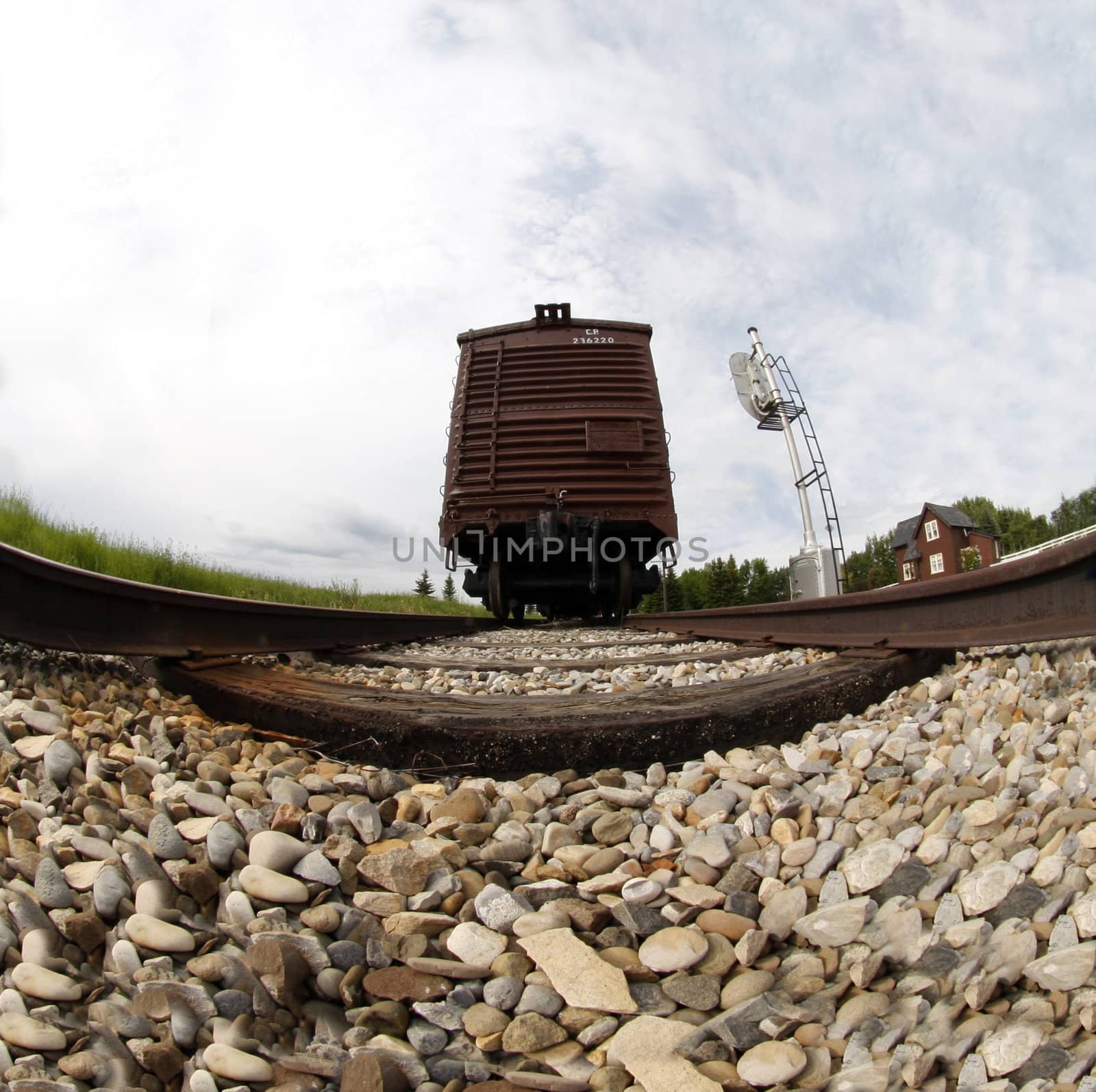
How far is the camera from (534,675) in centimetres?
→ 314

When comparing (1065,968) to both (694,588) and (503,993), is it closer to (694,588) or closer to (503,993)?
(503,993)

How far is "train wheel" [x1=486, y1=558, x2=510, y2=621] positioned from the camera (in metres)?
7.11

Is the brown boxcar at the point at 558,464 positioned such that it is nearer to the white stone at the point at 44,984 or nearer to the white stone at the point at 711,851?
the white stone at the point at 711,851

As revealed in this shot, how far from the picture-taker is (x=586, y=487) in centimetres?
663

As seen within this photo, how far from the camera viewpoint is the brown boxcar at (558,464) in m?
6.63

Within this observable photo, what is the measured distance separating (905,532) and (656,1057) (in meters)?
32.0

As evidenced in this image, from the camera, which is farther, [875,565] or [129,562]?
[875,565]

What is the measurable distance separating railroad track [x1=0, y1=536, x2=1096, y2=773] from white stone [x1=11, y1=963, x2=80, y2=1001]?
804 millimetres

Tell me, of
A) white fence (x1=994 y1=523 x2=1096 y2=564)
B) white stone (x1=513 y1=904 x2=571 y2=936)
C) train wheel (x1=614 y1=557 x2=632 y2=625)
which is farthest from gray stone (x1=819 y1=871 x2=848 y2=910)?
train wheel (x1=614 y1=557 x2=632 y2=625)

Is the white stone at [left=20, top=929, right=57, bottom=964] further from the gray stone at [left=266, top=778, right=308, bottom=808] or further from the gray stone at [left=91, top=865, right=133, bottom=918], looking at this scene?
the gray stone at [left=266, top=778, right=308, bottom=808]

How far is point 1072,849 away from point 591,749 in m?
0.95

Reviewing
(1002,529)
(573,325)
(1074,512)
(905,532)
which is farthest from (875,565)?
(573,325)

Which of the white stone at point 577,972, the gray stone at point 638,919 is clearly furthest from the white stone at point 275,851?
the gray stone at point 638,919

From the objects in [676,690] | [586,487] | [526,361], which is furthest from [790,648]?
[526,361]
